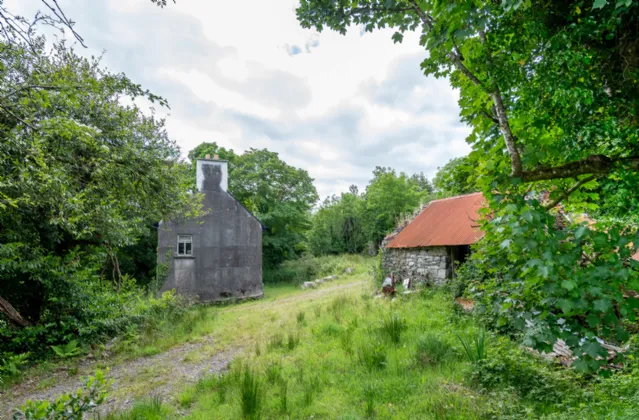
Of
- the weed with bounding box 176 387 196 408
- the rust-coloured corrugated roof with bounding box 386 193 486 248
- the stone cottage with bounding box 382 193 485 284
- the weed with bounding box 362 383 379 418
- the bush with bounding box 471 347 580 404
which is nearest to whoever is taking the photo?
the bush with bounding box 471 347 580 404

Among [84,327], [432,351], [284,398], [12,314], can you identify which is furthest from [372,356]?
[12,314]

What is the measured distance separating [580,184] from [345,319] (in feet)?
22.7

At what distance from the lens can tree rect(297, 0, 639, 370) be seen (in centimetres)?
214

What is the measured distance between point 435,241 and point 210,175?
12.5 m

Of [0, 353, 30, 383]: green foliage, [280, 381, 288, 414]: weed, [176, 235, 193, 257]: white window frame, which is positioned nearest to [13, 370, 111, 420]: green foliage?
[280, 381, 288, 414]: weed

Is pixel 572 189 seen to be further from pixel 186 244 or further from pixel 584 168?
pixel 186 244

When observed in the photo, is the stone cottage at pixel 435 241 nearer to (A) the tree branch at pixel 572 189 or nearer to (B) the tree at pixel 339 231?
(A) the tree branch at pixel 572 189

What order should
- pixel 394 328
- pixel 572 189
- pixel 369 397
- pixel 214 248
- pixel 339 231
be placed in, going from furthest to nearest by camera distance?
pixel 339 231 < pixel 214 248 < pixel 394 328 < pixel 369 397 < pixel 572 189

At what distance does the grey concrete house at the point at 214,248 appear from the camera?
53.4ft

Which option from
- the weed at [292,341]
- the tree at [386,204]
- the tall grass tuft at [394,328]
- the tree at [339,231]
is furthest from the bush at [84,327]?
the tree at [386,204]

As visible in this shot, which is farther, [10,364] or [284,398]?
[10,364]

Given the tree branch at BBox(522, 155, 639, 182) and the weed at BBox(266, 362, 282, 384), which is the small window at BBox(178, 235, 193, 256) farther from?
the tree branch at BBox(522, 155, 639, 182)

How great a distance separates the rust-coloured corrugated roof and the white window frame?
34.8 ft

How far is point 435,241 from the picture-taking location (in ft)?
34.2
